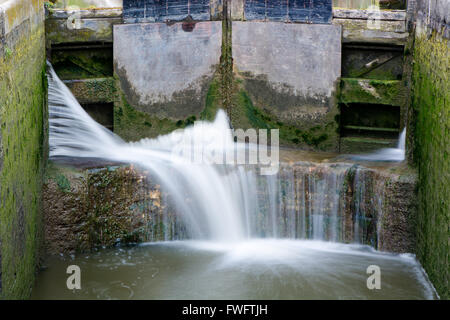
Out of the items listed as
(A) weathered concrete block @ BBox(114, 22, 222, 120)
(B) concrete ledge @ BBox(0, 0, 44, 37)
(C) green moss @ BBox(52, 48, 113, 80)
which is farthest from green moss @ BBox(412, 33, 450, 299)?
(C) green moss @ BBox(52, 48, 113, 80)

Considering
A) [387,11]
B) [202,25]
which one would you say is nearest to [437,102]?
[387,11]

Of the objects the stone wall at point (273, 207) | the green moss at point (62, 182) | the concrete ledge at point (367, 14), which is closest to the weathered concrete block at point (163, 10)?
the concrete ledge at point (367, 14)

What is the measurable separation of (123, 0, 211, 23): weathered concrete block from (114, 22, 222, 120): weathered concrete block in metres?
0.09

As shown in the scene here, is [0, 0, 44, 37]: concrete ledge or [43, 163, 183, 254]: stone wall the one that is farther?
[43, 163, 183, 254]: stone wall

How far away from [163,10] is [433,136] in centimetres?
390

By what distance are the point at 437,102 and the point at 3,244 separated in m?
4.04

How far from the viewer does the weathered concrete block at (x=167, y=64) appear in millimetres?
9000

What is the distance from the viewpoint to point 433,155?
6.78 metres

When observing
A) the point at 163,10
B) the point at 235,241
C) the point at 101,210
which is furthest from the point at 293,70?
the point at 101,210

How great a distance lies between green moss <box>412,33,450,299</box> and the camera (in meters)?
6.28

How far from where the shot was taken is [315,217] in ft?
25.6

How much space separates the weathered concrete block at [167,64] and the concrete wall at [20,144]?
1454 mm

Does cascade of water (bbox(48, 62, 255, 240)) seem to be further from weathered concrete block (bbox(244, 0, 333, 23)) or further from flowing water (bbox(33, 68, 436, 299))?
weathered concrete block (bbox(244, 0, 333, 23))

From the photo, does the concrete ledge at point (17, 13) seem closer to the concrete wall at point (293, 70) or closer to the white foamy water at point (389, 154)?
the concrete wall at point (293, 70)
